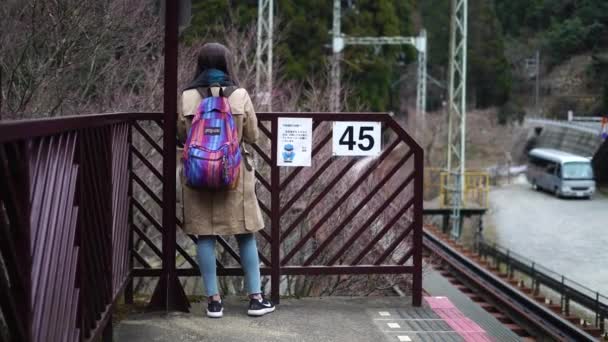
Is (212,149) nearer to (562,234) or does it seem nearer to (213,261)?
(213,261)

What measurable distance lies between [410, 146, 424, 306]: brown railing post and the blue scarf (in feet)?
4.94

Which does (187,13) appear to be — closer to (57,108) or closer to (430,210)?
(57,108)

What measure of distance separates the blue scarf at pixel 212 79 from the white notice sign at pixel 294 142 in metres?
0.70

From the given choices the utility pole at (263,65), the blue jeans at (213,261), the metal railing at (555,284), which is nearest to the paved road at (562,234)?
the metal railing at (555,284)

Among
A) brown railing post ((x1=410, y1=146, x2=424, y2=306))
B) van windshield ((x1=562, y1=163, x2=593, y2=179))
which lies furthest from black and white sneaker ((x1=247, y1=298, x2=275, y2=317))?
van windshield ((x1=562, y1=163, x2=593, y2=179))

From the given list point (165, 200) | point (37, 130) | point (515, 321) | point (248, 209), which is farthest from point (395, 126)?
point (515, 321)

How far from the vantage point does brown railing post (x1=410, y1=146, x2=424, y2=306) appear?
225 inches

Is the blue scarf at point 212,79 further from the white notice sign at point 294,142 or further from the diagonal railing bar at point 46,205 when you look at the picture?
the diagonal railing bar at point 46,205

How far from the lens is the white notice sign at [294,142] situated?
222 inches

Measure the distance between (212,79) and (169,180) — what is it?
815 mm

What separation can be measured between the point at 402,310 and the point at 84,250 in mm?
2757

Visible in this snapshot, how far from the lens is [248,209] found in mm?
5051

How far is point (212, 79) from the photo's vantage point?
16.5 feet

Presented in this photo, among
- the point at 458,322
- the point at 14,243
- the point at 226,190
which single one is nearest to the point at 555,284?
the point at 458,322
